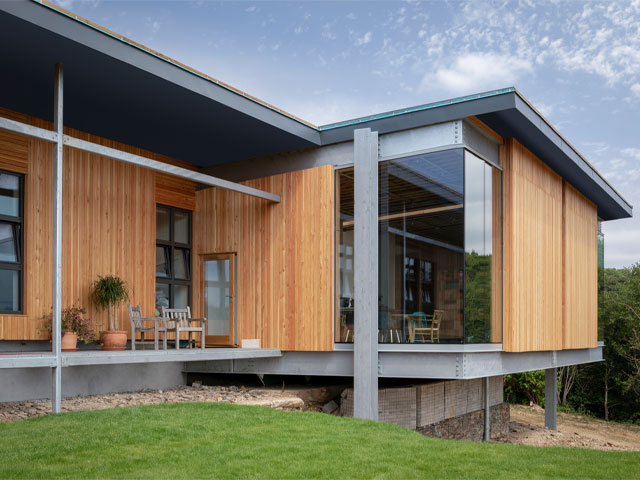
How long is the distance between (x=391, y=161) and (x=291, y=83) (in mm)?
25527

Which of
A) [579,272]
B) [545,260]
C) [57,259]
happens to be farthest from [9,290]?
[579,272]

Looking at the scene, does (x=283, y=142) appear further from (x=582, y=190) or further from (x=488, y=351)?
(x=582, y=190)

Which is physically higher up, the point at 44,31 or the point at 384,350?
the point at 44,31

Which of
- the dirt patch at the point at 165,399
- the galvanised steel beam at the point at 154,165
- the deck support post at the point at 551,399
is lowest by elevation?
the deck support post at the point at 551,399

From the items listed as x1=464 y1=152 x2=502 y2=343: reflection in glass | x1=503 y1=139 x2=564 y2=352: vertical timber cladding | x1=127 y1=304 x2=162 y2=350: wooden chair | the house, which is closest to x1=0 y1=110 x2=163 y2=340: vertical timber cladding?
the house

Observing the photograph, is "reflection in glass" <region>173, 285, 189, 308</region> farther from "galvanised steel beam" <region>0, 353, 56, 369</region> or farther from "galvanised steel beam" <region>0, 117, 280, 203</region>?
"galvanised steel beam" <region>0, 353, 56, 369</region>

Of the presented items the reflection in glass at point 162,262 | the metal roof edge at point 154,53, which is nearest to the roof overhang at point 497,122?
Answer: the metal roof edge at point 154,53

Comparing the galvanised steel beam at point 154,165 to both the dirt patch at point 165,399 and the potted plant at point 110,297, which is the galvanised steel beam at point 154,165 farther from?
the dirt patch at point 165,399

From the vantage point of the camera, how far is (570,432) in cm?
1708

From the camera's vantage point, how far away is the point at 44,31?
258 inches

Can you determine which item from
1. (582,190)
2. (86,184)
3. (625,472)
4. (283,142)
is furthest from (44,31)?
(582,190)

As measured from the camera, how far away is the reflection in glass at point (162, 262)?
11.2 meters

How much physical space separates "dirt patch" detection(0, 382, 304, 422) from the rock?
0.63 metres

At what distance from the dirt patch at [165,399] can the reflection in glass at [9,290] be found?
128 cm
